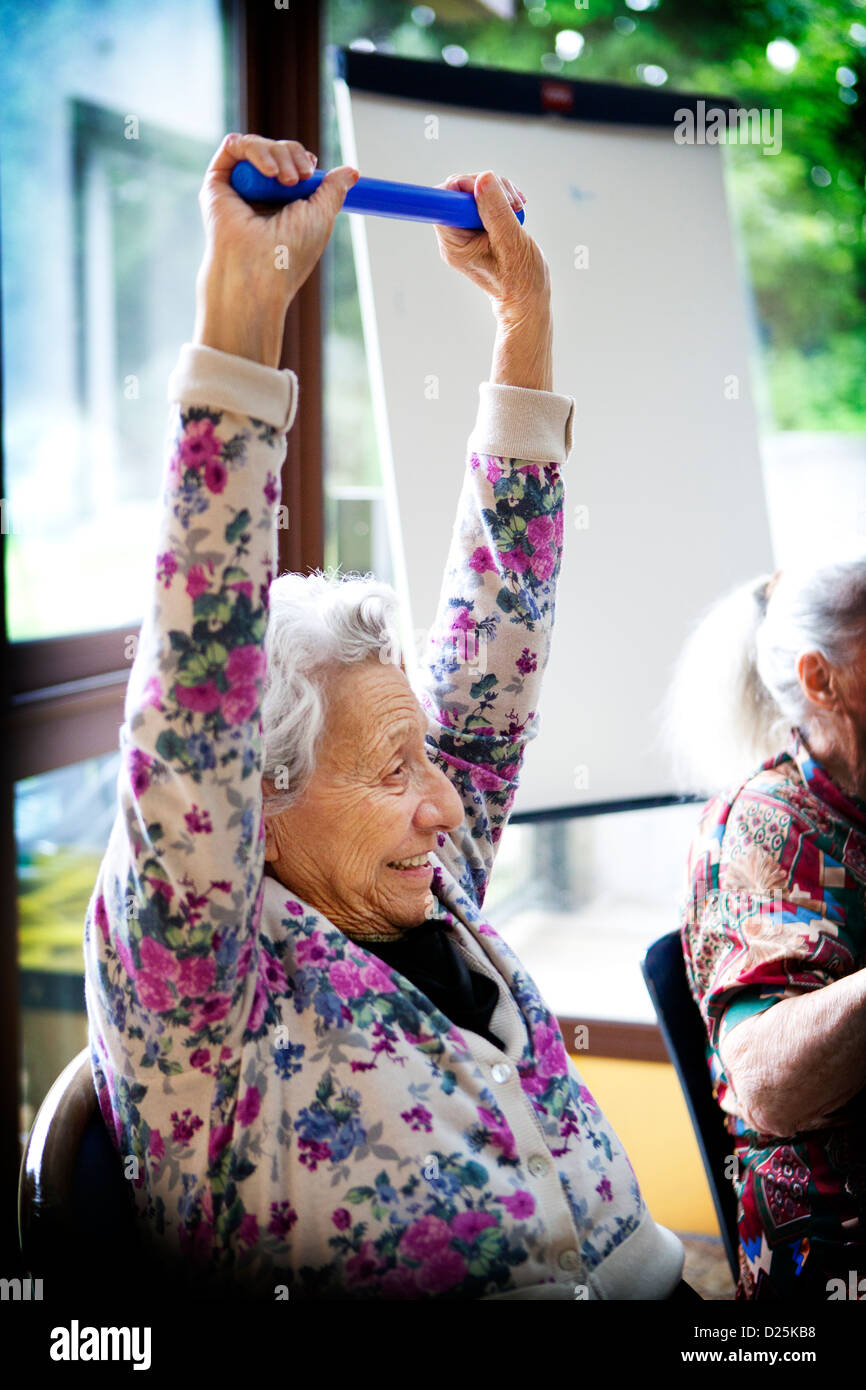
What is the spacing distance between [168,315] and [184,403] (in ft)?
5.83

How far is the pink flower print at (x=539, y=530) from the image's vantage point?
1299mm

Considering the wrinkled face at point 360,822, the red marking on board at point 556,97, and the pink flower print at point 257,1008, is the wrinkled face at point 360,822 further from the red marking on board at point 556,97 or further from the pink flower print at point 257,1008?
the red marking on board at point 556,97

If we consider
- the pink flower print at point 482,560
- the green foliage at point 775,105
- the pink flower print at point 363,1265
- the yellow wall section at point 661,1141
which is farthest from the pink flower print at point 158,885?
the green foliage at point 775,105

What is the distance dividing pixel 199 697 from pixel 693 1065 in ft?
2.95

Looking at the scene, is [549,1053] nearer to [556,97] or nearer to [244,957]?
[244,957]

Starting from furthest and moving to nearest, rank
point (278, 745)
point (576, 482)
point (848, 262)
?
point (848, 262), point (576, 482), point (278, 745)

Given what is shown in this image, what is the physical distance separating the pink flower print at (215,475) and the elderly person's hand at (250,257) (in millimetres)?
89

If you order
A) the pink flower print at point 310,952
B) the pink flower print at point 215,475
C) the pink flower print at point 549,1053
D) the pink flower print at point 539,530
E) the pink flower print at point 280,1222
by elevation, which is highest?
the pink flower print at point 215,475

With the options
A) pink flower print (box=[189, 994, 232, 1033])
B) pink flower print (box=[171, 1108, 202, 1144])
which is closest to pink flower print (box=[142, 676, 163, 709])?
pink flower print (box=[189, 994, 232, 1033])

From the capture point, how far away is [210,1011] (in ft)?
3.09

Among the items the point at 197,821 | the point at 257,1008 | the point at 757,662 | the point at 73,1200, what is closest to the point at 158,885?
the point at 197,821

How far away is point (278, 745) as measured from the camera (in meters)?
1.10
